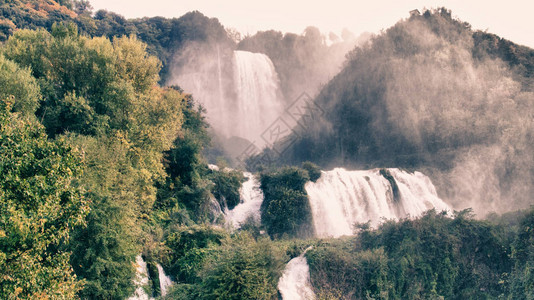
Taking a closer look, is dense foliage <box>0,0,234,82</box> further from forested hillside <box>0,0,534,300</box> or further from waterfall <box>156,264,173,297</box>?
waterfall <box>156,264,173,297</box>

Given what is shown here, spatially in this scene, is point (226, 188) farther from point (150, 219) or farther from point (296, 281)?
point (296, 281)

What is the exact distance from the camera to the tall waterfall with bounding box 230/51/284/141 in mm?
60469

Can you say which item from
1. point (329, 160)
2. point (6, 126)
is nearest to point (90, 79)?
point (6, 126)

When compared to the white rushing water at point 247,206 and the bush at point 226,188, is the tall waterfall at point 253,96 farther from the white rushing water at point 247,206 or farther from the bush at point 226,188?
the bush at point 226,188

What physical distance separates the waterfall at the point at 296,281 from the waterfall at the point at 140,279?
5.37m

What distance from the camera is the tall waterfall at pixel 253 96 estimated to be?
60469 millimetres

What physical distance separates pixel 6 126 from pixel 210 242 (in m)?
11.8

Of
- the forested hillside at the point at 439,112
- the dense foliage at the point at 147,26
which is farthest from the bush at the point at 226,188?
the dense foliage at the point at 147,26

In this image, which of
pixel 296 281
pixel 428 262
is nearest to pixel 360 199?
pixel 428 262

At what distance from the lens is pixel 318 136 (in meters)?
50.9

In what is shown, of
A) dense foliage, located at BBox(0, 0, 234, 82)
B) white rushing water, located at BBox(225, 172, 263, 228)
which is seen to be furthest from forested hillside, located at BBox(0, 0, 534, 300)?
dense foliage, located at BBox(0, 0, 234, 82)

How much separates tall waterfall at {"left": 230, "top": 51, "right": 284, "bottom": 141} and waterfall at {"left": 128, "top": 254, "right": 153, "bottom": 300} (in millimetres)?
44778

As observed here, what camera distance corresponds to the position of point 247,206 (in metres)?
29.3

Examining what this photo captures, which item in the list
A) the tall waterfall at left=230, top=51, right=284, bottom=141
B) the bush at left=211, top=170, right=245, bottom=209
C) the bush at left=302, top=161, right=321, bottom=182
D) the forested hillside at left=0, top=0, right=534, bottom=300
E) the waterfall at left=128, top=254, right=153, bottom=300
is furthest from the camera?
the tall waterfall at left=230, top=51, right=284, bottom=141
